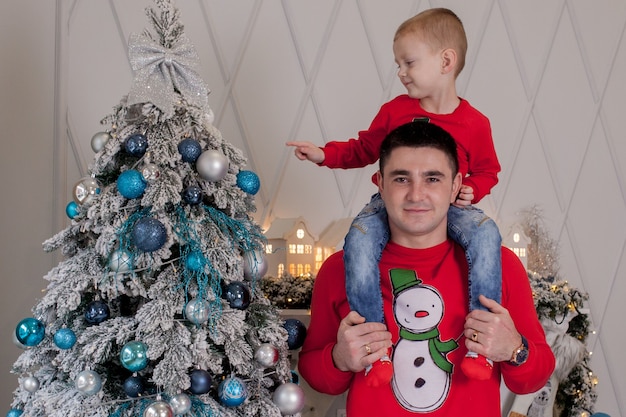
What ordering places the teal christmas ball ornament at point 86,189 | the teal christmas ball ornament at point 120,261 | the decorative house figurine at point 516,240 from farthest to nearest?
the decorative house figurine at point 516,240 → the teal christmas ball ornament at point 86,189 → the teal christmas ball ornament at point 120,261

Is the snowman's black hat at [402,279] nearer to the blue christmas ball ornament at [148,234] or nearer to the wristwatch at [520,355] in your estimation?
the wristwatch at [520,355]

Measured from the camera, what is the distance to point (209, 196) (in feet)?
5.26

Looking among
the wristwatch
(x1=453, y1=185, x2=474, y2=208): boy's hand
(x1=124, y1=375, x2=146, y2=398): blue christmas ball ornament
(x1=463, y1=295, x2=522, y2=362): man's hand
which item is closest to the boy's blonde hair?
(x1=453, y1=185, x2=474, y2=208): boy's hand

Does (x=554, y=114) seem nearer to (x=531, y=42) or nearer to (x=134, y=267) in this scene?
(x=531, y=42)

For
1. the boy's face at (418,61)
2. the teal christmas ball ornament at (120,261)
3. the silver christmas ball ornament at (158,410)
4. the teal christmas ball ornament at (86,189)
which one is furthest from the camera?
the boy's face at (418,61)

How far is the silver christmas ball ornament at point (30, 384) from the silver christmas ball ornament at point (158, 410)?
332mm

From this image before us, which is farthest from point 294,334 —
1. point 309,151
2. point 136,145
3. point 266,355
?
point 136,145

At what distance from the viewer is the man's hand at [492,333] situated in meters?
1.53

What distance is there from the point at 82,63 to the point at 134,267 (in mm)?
1518

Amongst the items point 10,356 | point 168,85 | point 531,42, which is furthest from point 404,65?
point 10,356

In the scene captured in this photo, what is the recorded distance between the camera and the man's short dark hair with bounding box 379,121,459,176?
165cm

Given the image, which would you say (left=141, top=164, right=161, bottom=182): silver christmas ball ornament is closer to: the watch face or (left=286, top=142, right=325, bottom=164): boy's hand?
(left=286, top=142, right=325, bottom=164): boy's hand

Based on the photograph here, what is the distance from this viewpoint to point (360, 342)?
1.58 metres

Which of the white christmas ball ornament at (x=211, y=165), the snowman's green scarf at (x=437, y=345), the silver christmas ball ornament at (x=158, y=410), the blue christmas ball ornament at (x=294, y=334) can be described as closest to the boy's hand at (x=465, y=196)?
the snowman's green scarf at (x=437, y=345)
